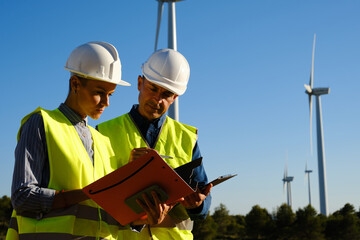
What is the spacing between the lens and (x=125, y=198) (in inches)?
149

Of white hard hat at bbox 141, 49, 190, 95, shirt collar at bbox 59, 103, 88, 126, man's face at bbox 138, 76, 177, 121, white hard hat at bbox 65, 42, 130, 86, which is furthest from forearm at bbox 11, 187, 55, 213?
white hard hat at bbox 141, 49, 190, 95

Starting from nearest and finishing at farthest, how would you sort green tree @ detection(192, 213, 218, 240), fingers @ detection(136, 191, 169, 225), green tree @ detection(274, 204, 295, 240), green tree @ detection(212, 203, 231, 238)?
fingers @ detection(136, 191, 169, 225), green tree @ detection(192, 213, 218, 240), green tree @ detection(274, 204, 295, 240), green tree @ detection(212, 203, 231, 238)

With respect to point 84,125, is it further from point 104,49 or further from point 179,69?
point 179,69

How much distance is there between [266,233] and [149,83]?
62.0m

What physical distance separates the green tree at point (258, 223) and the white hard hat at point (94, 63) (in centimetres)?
6236

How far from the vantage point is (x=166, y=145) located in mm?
5434

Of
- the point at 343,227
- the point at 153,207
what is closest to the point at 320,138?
the point at 343,227

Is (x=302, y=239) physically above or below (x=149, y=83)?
above

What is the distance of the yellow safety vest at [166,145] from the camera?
5078 mm

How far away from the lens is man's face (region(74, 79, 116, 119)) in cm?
389

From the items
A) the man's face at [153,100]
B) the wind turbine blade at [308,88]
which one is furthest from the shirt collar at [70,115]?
the wind turbine blade at [308,88]

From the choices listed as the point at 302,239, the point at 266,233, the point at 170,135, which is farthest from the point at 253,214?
the point at 170,135

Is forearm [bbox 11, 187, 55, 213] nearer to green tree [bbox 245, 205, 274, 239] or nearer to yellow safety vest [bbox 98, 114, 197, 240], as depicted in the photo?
yellow safety vest [bbox 98, 114, 197, 240]

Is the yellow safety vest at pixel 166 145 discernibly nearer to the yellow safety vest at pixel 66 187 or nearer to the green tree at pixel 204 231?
the yellow safety vest at pixel 66 187
